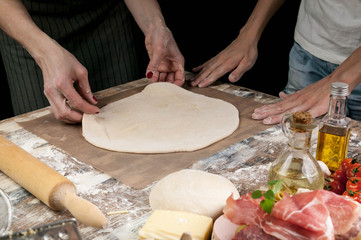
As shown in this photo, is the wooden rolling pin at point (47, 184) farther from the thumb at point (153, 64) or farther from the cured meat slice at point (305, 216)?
the thumb at point (153, 64)

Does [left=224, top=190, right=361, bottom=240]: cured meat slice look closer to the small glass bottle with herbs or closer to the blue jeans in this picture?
the small glass bottle with herbs

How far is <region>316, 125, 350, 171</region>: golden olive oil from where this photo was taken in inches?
47.6

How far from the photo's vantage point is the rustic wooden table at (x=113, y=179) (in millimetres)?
1142

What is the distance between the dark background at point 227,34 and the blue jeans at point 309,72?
30.9 inches

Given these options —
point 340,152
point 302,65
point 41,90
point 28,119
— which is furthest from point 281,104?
point 41,90

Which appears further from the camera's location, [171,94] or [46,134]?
[171,94]

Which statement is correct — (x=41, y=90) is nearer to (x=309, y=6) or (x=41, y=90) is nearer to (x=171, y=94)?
(x=171, y=94)

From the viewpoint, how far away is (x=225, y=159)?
4.79 feet

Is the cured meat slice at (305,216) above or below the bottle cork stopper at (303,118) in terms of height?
below

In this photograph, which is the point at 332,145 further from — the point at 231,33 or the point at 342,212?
the point at 231,33

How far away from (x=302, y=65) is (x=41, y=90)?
1.46 m

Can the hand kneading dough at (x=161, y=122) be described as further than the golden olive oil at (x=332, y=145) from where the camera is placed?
Yes

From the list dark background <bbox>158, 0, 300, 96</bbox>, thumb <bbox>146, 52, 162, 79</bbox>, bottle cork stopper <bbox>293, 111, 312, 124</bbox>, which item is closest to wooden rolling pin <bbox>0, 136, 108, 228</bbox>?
bottle cork stopper <bbox>293, 111, 312, 124</bbox>

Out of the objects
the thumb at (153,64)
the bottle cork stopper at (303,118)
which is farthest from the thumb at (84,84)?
the bottle cork stopper at (303,118)
